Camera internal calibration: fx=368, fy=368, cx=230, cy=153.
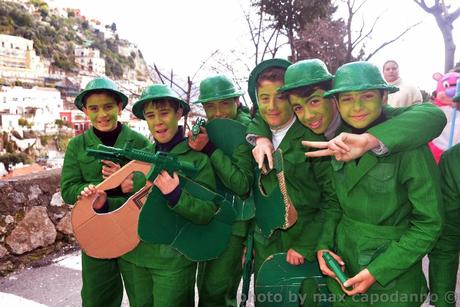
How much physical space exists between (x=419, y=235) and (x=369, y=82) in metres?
0.66

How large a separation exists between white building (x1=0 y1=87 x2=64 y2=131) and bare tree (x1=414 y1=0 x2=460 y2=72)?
6672 centimetres

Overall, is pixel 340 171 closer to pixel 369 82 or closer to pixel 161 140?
pixel 369 82

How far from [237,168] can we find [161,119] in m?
0.54

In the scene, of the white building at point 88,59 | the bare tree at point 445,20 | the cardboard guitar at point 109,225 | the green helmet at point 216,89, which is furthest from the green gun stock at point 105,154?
the white building at point 88,59

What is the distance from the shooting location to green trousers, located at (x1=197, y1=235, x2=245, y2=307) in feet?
8.09

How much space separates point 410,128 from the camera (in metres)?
1.48

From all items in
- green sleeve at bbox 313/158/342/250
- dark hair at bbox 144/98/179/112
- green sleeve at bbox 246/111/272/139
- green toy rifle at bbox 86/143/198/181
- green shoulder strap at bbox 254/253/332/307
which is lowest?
green shoulder strap at bbox 254/253/332/307

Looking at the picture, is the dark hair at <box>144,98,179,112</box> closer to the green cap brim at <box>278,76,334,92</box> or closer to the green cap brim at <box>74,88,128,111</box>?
the green cap brim at <box>74,88,128,111</box>

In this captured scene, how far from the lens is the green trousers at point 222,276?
2.46 meters

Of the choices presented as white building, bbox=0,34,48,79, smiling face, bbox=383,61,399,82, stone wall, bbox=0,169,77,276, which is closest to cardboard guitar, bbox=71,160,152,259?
stone wall, bbox=0,169,77,276

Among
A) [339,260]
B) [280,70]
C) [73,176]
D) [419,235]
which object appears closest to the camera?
[419,235]

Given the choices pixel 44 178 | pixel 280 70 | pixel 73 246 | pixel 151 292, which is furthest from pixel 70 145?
pixel 73 246

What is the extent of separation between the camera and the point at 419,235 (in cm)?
150

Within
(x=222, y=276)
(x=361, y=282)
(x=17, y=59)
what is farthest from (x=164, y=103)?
(x=17, y=59)
